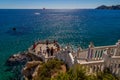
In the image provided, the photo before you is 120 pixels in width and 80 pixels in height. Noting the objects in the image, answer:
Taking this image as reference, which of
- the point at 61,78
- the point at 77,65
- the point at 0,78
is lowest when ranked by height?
the point at 0,78

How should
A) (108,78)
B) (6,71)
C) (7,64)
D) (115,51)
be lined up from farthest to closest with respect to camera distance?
(7,64)
(6,71)
(115,51)
(108,78)

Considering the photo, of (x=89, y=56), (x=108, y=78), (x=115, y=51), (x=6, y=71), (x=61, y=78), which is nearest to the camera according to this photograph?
(x=108, y=78)

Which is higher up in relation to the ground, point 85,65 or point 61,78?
point 85,65

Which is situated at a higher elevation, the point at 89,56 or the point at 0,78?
the point at 89,56

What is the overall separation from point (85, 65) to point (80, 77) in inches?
42.7

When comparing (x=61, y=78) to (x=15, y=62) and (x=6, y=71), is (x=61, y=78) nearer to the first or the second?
(x=6, y=71)

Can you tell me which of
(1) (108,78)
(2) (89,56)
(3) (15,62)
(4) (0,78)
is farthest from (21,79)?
(1) (108,78)

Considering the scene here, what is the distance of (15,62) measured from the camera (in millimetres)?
36906

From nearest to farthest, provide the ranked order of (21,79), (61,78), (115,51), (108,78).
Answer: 1. (108,78)
2. (61,78)
3. (115,51)
4. (21,79)

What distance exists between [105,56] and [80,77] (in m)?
2.52

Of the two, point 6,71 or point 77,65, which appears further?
point 6,71

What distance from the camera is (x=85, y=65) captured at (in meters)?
13.5

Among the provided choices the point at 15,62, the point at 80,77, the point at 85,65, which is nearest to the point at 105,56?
the point at 85,65

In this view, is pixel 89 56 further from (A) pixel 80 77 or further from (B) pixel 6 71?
(B) pixel 6 71
